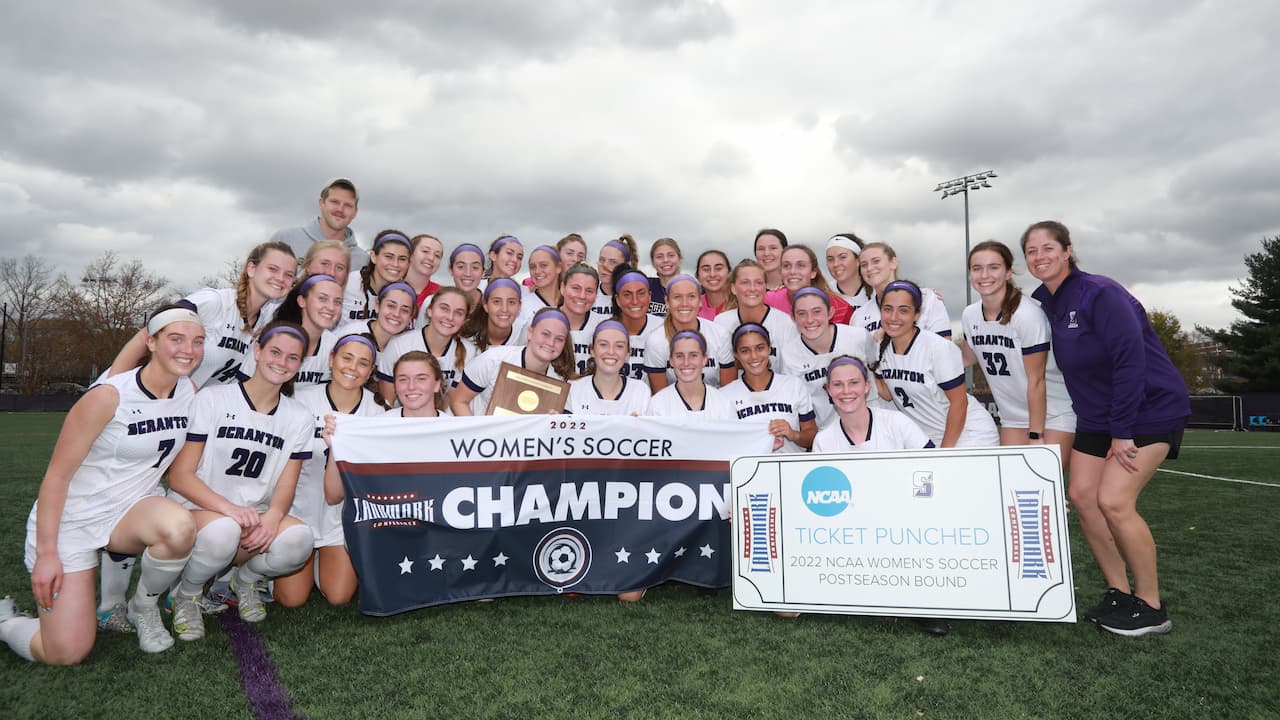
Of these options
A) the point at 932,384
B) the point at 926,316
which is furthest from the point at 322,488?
the point at 926,316

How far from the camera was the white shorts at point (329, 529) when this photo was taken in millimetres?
4840

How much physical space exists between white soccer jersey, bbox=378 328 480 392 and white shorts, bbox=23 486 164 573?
2.12 m

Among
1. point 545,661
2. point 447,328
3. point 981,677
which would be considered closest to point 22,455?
point 447,328

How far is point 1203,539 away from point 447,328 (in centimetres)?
713

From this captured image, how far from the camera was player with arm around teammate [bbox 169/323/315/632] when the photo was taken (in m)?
4.10

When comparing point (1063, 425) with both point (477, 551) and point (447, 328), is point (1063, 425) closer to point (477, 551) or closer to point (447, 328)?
point (477, 551)

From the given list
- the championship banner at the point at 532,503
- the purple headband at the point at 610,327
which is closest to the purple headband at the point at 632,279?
the purple headband at the point at 610,327

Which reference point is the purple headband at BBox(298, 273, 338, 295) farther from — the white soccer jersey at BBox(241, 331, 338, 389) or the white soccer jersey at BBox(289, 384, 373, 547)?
the white soccer jersey at BBox(289, 384, 373, 547)

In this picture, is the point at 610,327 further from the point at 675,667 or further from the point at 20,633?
the point at 20,633

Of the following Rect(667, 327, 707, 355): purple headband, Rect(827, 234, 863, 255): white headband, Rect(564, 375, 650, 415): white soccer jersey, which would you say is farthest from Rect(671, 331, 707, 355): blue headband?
Rect(827, 234, 863, 255): white headband

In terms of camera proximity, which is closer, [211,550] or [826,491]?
[211,550]

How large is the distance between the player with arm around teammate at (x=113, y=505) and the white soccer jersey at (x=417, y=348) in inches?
66.1

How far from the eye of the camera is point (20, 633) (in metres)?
3.62

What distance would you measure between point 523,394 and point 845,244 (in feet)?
11.2
